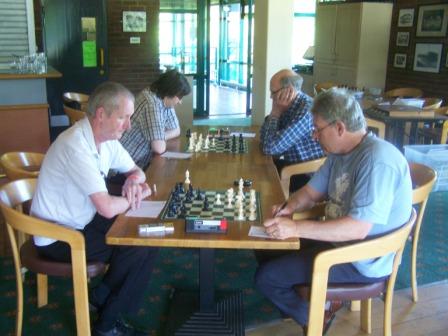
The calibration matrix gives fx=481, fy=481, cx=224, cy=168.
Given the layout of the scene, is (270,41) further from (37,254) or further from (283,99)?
(37,254)

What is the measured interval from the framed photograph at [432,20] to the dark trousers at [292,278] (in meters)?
5.58

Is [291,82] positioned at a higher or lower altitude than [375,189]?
higher

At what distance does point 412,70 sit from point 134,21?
4.16 m

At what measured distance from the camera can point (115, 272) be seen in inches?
85.7

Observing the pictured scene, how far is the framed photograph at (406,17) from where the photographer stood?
709cm

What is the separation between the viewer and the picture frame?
23.7 ft

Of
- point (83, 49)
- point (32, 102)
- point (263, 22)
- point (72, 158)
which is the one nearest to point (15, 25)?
point (83, 49)

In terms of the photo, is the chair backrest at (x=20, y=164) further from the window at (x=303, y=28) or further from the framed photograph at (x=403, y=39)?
the window at (x=303, y=28)

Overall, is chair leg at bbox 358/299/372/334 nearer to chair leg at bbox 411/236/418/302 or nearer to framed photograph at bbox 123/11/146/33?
chair leg at bbox 411/236/418/302

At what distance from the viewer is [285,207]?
2.14 metres

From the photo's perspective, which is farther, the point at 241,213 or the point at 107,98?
the point at 107,98

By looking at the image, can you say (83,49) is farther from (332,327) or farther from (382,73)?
(332,327)

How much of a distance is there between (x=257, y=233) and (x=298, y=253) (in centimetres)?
35

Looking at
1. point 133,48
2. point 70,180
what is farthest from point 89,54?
point 70,180
